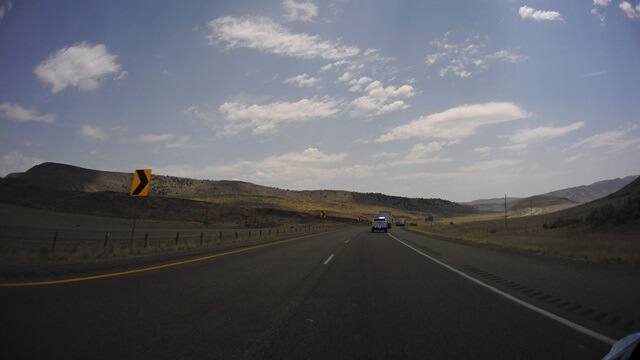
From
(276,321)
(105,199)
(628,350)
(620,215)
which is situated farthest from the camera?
(105,199)

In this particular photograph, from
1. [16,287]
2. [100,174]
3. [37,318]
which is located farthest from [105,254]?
[100,174]

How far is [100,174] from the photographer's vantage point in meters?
149

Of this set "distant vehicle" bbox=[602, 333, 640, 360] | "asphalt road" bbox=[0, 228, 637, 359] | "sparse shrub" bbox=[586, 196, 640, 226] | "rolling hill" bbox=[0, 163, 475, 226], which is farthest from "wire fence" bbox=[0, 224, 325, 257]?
"rolling hill" bbox=[0, 163, 475, 226]

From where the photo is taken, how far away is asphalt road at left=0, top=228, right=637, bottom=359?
17.3 feet

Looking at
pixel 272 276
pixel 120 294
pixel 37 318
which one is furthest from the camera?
pixel 272 276

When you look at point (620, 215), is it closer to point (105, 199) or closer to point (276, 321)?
point (276, 321)

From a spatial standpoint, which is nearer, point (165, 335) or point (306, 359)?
point (306, 359)

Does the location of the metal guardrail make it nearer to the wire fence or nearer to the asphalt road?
the wire fence

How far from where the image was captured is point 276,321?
6.79 m

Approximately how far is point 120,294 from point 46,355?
398 centimetres

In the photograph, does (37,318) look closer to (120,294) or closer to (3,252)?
(120,294)

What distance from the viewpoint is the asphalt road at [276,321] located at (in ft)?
17.3

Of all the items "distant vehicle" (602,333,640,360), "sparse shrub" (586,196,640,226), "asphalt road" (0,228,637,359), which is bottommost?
"asphalt road" (0,228,637,359)

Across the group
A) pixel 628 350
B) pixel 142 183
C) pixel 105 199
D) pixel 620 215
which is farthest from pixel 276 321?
pixel 105 199
